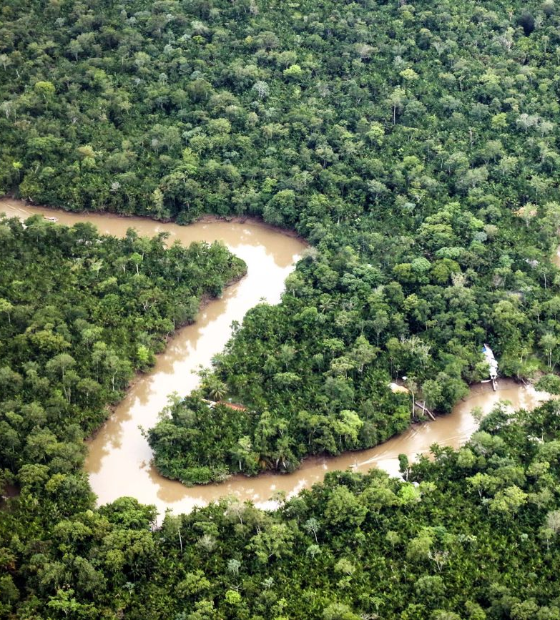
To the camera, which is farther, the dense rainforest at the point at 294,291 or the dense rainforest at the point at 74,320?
the dense rainforest at the point at 74,320

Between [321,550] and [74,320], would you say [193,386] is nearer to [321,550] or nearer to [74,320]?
[74,320]

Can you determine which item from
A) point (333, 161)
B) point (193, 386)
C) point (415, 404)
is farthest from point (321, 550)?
point (333, 161)

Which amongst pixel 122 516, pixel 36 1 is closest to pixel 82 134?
pixel 36 1

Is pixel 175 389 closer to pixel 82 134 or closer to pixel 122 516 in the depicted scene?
pixel 122 516

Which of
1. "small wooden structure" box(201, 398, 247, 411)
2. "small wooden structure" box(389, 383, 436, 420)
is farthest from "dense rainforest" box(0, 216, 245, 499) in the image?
"small wooden structure" box(389, 383, 436, 420)

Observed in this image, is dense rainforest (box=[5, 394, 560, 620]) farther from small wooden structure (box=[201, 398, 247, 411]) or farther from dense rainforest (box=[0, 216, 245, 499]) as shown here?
small wooden structure (box=[201, 398, 247, 411])

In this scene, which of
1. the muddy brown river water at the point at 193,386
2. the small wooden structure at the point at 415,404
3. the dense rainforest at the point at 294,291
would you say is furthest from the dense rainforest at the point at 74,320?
the small wooden structure at the point at 415,404

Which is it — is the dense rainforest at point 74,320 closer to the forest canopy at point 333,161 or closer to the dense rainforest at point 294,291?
the dense rainforest at point 294,291
